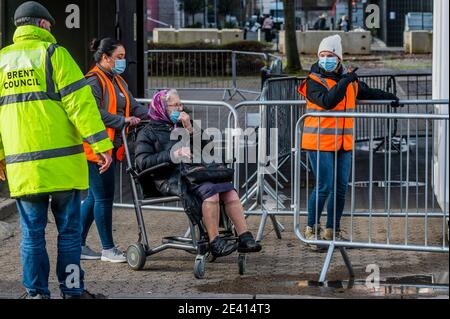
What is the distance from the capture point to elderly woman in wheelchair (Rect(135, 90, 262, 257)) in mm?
8508

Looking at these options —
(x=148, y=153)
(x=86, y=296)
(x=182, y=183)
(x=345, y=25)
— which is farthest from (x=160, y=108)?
(x=345, y=25)

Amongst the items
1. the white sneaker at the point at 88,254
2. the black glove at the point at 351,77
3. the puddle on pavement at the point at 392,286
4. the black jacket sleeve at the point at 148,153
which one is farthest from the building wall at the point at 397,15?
the puddle on pavement at the point at 392,286

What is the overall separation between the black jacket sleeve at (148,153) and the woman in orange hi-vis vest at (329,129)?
1215 mm

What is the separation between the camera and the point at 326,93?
366 inches

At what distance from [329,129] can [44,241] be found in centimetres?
263

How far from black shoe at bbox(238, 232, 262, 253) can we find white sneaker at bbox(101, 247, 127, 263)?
1.07 m

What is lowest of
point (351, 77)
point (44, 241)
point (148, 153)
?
point (44, 241)

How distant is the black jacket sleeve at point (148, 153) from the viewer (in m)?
8.67

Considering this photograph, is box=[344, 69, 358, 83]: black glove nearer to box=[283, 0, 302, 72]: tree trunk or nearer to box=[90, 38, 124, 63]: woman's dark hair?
box=[90, 38, 124, 63]: woman's dark hair

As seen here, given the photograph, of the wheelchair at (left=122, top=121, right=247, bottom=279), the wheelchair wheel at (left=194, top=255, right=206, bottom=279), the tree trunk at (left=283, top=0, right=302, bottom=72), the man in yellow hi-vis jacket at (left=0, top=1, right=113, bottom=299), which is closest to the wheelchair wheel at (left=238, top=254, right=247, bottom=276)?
the wheelchair at (left=122, top=121, right=247, bottom=279)

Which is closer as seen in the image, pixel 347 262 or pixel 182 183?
pixel 347 262

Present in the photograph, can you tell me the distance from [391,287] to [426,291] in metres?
0.26

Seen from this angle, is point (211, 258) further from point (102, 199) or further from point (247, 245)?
point (102, 199)
